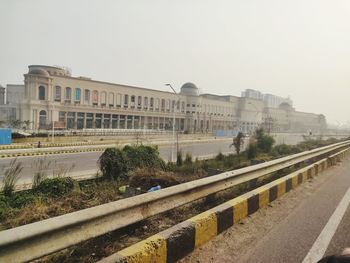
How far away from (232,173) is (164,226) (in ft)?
6.96

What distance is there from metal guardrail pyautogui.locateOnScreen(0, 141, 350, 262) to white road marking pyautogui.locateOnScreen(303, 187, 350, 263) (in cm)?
174

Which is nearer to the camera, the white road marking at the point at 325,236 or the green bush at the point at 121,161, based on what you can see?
the white road marking at the point at 325,236

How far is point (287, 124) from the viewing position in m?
163

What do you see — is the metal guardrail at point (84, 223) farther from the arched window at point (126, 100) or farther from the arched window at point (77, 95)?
the arched window at point (126, 100)

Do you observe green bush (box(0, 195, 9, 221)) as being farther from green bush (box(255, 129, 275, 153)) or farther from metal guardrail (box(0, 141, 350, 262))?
green bush (box(255, 129, 275, 153))

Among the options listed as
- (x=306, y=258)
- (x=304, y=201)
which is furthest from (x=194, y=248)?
(x=304, y=201)

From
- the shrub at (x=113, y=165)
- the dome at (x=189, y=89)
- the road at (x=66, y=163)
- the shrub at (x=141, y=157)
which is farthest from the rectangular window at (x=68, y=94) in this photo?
the shrub at (x=113, y=165)

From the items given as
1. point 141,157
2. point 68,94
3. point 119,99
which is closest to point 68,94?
point 68,94

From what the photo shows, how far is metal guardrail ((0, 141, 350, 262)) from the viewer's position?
8.42ft

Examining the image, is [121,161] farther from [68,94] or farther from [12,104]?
[12,104]

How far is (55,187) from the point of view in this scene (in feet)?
23.7

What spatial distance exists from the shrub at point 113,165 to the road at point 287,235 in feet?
17.6

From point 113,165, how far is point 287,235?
22.8 ft

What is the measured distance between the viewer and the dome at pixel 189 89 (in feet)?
386
